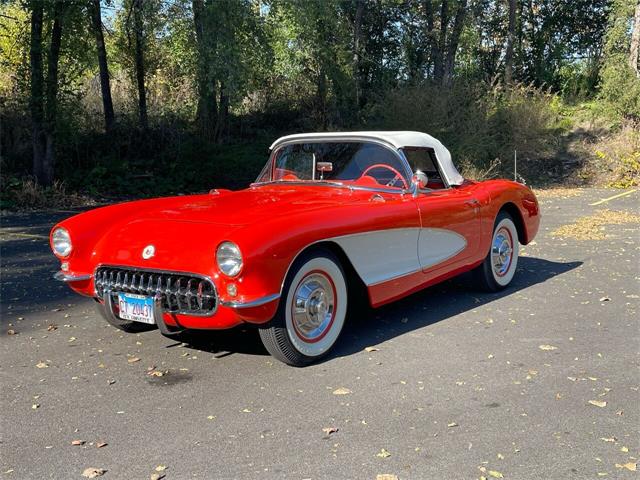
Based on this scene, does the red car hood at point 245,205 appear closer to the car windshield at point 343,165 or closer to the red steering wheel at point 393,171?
the car windshield at point 343,165

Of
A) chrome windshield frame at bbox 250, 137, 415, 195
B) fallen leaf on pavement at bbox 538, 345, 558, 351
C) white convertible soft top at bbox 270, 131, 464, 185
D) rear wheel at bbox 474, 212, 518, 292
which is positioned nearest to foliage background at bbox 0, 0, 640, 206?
chrome windshield frame at bbox 250, 137, 415, 195

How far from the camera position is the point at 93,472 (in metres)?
2.74

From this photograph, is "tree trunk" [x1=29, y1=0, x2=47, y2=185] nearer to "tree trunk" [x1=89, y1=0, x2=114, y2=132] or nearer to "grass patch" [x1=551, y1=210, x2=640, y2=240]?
"tree trunk" [x1=89, y1=0, x2=114, y2=132]

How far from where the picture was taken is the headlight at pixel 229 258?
362 cm

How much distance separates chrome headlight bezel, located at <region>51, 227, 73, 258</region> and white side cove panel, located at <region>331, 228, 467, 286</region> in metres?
1.95

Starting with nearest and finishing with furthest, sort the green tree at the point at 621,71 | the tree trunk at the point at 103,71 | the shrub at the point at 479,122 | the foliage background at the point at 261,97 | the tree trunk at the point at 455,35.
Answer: the tree trunk at the point at 103,71, the foliage background at the point at 261,97, the shrub at the point at 479,122, the green tree at the point at 621,71, the tree trunk at the point at 455,35

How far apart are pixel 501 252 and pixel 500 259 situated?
0.07m

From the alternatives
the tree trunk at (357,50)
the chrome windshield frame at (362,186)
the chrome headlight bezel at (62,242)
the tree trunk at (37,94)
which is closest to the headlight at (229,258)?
the chrome headlight bezel at (62,242)

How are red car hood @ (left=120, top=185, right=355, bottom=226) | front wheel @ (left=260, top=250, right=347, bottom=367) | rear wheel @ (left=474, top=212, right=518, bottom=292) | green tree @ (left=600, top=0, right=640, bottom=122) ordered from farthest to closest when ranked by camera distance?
1. green tree @ (left=600, top=0, right=640, bottom=122)
2. rear wheel @ (left=474, top=212, right=518, bottom=292)
3. red car hood @ (left=120, top=185, right=355, bottom=226)
4. front wheel @ (left=260, top=250, right=347, bottom=367)

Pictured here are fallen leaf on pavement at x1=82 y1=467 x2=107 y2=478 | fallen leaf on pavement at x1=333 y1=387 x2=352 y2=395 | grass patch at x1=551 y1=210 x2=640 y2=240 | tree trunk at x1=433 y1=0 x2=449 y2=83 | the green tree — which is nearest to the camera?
fallen leaf on pavement at x1=82 y1=467 x2=107 y2=478

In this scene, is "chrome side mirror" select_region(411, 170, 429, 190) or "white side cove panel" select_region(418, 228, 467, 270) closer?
"white side cove panel" select_region(418, 228, 467, 270)

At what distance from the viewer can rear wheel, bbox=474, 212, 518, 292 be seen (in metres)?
5.89

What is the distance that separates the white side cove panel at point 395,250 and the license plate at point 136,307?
1.26 metres

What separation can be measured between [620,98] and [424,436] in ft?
71.8
